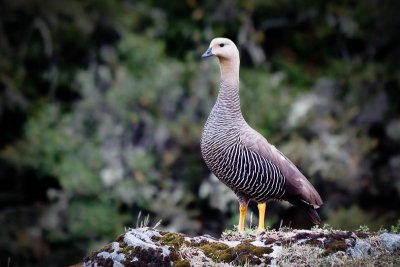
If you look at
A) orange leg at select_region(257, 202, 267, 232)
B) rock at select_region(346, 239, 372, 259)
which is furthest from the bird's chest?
rock at select_region(346, 239, 372, 259)

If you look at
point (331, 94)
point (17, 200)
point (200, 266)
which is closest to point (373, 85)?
point (331, 94)

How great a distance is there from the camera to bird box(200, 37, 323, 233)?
40.7 feet

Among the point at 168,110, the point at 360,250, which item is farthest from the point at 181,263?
the point at 168,110

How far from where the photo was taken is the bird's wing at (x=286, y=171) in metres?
12.5

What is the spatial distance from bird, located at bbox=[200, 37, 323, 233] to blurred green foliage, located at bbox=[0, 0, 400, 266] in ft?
30.1

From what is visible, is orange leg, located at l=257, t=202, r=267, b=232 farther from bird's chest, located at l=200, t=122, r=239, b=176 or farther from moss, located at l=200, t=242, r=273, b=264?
moss, located at l=200, t=242, r=273, b=264

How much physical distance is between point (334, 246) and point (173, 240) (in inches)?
58.2

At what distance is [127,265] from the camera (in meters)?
10.1

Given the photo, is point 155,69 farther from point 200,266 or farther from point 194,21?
point 200,266

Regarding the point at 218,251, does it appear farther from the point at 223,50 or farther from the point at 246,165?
the point at 223,50

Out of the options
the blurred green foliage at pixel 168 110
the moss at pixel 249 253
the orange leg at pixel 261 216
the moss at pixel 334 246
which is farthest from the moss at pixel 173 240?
the blurred green foliage at pixel 168 110

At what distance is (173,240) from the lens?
10.5 m

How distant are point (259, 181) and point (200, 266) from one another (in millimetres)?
2405

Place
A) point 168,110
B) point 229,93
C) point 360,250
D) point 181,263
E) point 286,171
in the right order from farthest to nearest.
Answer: point 168,110 < point 229,93 < point 286,171 < point 360,250 < point 181,263
